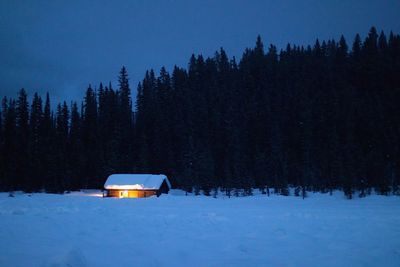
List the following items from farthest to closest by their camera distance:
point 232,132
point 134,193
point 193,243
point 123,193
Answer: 1. point 232,132
2. point 123,193
3. point 134,193
4. point 193,243

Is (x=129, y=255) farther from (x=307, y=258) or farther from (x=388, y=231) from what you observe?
(x=388, y=231)

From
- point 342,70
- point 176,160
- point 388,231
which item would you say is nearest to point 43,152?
point 176,160

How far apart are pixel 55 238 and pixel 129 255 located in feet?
10.2

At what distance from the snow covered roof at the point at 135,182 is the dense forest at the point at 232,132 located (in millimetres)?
9202

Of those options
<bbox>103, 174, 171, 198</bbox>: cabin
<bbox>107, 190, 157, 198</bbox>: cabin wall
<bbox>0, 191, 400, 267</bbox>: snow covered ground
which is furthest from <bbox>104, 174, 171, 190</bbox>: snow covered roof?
<bbox>0, 191, 400, 267</bbox>: snow covered ground

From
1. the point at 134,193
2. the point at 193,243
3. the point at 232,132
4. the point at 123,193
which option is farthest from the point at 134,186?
the point at 193,243

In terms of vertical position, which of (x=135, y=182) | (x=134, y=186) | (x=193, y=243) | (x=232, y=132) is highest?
(x=232, y=132)

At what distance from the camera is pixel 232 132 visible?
64.4 m

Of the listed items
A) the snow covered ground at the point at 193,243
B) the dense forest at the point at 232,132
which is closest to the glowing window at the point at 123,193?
the dense forest at the point at 232,132

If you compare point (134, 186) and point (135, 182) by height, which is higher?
point (135, 182)

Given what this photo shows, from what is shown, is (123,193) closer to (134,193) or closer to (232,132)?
(134,193)

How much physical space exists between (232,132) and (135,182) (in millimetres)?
24461

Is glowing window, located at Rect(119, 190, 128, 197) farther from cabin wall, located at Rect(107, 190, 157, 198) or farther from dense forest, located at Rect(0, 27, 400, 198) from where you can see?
dense forest, located at Rect(0, 27, 400, 198)

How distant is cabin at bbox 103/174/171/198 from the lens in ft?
152
